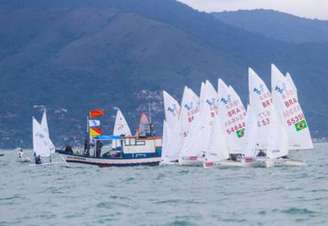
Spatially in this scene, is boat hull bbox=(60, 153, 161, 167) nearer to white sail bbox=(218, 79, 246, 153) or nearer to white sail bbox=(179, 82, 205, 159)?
white sail bbox=(179, 82, 205, 159)

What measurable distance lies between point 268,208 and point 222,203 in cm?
364

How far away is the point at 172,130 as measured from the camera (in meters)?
84.1

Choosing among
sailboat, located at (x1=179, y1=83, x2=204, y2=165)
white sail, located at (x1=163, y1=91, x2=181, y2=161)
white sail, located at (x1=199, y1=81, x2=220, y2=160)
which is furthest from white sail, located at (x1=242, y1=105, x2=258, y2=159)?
white sail, located at (x1=163, y1=91, x2=181, y2=161)

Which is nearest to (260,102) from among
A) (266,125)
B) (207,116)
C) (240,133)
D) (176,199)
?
(266,125)

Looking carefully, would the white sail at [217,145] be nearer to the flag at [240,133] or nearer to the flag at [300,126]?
the flag at [240,133]

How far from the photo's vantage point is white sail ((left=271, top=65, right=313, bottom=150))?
2672 inches

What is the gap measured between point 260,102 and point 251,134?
7.89 ft

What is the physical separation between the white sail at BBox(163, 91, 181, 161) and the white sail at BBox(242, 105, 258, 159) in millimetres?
13046

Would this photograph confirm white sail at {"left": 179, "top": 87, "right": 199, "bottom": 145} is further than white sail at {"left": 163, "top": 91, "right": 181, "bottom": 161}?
Yes

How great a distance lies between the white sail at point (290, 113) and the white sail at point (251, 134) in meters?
2.09

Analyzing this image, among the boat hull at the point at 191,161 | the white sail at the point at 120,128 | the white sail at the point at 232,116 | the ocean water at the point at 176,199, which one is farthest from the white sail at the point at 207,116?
the white sail at the point at 120,128

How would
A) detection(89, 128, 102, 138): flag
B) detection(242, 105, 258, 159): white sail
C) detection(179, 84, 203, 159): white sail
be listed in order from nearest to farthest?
detection(242, 105, 258, 159): white sail < detection(179, 84, 203, 159): white sail < detection(89, 128, 102, 138): flag

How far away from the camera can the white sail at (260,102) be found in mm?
68688

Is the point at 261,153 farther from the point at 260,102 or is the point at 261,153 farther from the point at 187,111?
the point at 187,111
